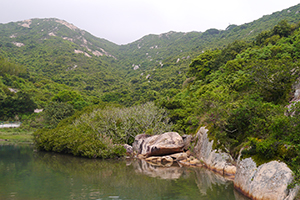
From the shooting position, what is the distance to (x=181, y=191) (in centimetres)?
1507

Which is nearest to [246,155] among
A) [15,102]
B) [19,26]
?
[15,102]

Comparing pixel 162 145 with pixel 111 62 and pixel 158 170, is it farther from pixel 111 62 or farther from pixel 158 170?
pixel 111 62

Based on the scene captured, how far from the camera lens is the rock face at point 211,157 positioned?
748 inches

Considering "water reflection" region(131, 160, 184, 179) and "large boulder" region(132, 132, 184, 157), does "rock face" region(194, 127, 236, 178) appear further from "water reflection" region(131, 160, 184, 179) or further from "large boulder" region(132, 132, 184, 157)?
"water reflection" region(131, 160, 184, 179)

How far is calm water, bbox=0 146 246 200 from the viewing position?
14008mm

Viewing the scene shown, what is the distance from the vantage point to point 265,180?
463 inches

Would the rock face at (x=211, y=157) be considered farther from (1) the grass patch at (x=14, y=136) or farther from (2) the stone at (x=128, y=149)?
(1) the grass patch at (x=14, y=136)

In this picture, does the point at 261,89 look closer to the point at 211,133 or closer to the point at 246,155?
the point at 211,133

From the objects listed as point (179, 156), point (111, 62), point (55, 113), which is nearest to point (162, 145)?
point (179, 156)

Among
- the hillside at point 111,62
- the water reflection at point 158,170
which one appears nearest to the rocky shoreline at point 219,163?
the water reflection at point 158,170

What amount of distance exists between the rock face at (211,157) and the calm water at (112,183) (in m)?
0.90

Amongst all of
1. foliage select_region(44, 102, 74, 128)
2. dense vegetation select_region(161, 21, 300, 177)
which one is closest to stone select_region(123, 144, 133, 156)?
dense vegetation select_region(161, 21, 300, 177)

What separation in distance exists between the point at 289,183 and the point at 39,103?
252ft

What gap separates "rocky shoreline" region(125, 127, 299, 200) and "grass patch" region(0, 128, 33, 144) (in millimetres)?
33978
